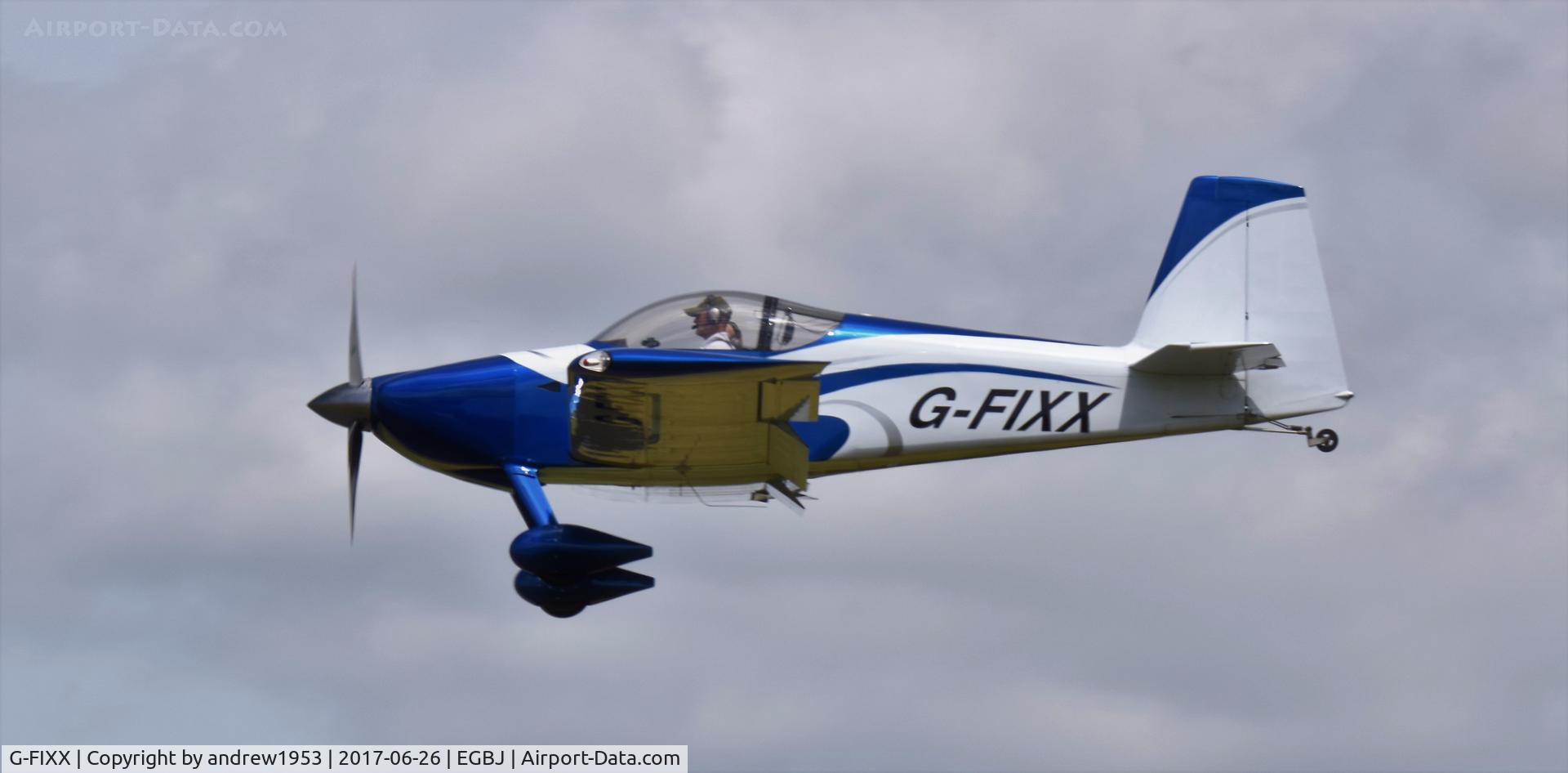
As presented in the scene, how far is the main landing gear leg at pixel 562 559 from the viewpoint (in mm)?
14016

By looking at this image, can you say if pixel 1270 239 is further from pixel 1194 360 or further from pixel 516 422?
pixel 516 422

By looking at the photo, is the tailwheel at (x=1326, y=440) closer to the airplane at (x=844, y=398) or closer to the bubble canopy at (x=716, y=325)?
the airplane at (x=844, y=398)

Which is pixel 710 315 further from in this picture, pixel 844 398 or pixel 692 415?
pixel 844 398

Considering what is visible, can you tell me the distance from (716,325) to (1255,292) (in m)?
5.16

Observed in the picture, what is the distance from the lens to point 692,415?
14.2 m

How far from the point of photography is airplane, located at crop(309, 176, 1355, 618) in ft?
47.7

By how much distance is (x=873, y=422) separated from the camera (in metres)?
15.2

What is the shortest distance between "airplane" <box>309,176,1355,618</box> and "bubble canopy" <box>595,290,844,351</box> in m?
0.02

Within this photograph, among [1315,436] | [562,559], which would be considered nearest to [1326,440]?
[1315,436]

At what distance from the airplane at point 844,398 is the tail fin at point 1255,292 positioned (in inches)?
0.7

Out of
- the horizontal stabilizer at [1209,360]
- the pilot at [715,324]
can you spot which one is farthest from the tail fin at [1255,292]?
the pilot at [715,324]

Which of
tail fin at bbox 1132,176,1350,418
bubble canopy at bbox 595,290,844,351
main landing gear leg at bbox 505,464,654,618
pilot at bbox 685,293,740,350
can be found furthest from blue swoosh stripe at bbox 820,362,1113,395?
main landing gear leg at bbox 505,464,654,618

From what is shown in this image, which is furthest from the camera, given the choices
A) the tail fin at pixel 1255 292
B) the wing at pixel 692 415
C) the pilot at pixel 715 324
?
the tail fin at pixel 1255 292

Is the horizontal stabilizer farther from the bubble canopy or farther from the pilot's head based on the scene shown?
the pilot's head
